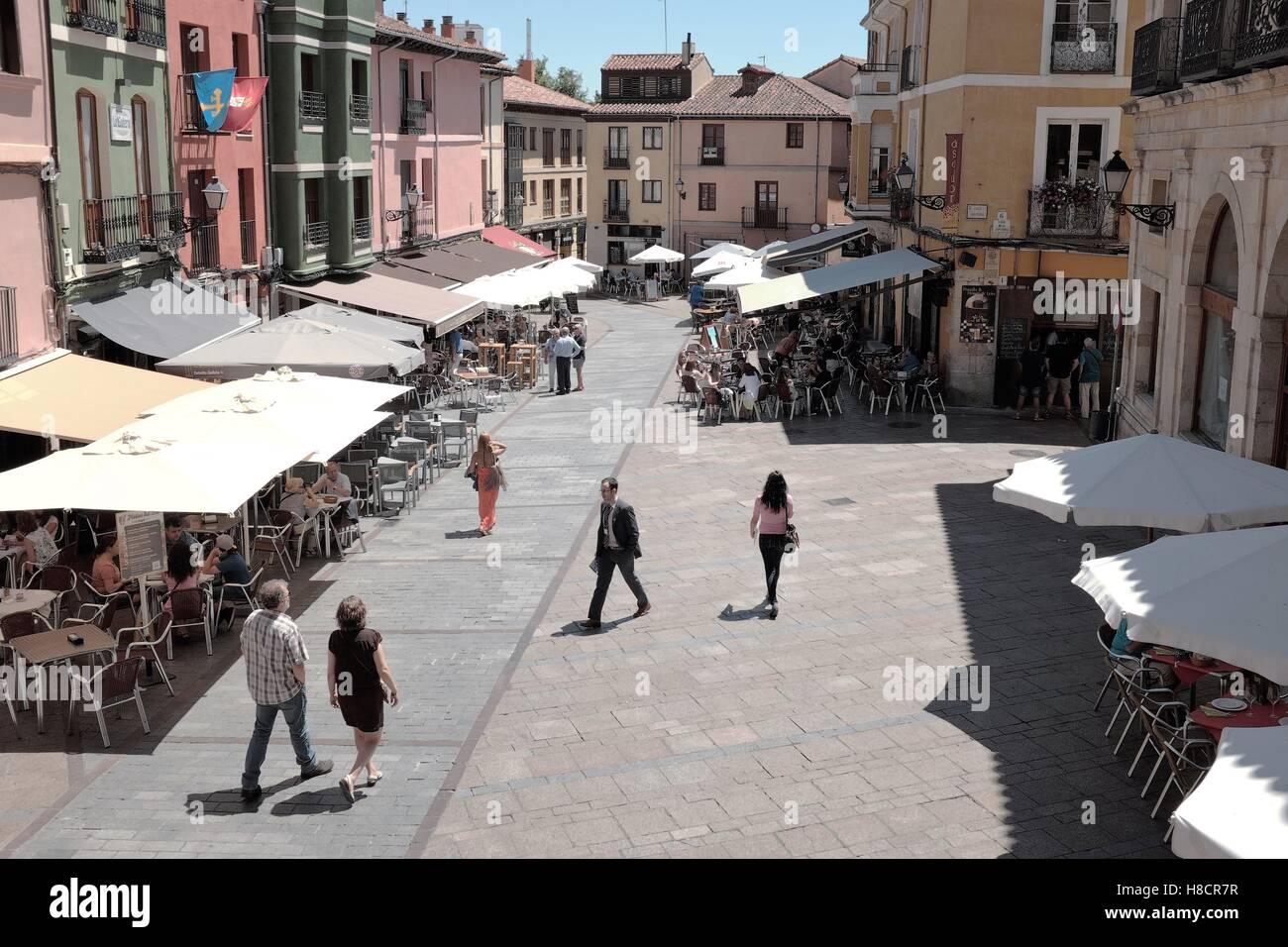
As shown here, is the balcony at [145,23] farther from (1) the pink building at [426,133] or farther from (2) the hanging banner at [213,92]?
(1) the pink building at [426,133]

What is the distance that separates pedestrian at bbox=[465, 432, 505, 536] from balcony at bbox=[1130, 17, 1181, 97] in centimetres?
973

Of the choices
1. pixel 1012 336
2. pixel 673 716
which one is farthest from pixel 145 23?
pixel 1012 336

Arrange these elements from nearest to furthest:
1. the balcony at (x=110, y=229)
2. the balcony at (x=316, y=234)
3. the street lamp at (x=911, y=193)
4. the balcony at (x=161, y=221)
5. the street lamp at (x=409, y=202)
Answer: the balcony at (x=110, y=229)
the balcony at (x=161, y=221)
the street lamp at (x=911, y=193)
the balcony at (x=316, y=234)
the street lamp at (x=409, y=202)

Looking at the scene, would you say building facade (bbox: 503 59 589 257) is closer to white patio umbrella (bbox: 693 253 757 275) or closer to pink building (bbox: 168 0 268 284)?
white patio umbrella (bbox: 693 253 757 275)

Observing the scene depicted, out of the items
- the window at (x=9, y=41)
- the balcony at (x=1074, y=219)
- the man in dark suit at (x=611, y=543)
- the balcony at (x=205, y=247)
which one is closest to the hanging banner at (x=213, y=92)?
the balcony at (x=205, y=247)

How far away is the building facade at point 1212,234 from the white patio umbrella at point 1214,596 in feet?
16.9

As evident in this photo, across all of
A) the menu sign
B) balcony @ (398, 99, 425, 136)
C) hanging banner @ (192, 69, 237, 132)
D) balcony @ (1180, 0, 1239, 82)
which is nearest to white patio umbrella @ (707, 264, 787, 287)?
balcony @ (398, 99, 425, 136)

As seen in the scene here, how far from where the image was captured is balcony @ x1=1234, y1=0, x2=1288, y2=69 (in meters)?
11.9

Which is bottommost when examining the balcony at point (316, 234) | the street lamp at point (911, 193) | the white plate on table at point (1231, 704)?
the white plate on table at point (1231, 704)

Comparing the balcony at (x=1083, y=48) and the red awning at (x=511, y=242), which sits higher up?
the balcony at (x=1083, y=48)

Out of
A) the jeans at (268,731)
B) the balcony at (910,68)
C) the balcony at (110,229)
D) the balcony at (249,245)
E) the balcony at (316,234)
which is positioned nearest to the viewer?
the jeans at (268,731)

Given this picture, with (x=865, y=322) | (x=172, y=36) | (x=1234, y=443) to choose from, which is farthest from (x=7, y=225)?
(x=865, y=322)

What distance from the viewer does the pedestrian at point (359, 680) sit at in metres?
9.01
